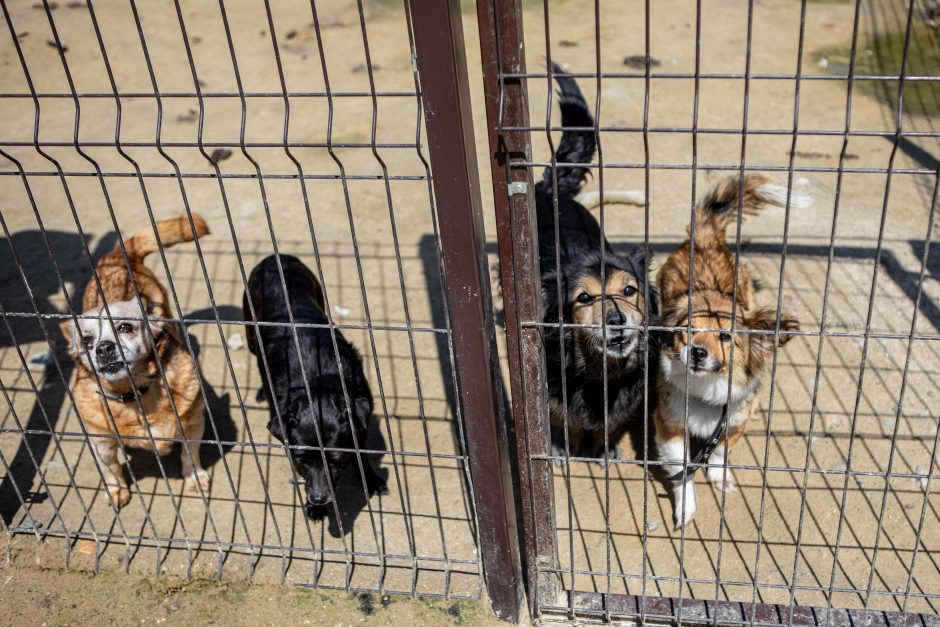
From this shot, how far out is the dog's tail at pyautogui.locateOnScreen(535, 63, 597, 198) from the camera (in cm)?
441

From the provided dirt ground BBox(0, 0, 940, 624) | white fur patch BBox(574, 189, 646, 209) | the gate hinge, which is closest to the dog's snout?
dirt ground BBox(0, 0, 940, 624)

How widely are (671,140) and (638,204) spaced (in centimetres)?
121

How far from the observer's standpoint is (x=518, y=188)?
2.39 m

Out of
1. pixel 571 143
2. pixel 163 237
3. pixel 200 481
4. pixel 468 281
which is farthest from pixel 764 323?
pixel 163 237

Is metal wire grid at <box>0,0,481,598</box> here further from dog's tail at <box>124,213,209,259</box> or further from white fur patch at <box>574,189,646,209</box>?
white fur patch at <box>574,189,646,209</box>

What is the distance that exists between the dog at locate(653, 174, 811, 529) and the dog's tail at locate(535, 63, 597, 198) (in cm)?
80

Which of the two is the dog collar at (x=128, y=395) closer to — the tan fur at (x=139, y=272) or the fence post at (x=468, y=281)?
the tan fur at (x=139, y=272)

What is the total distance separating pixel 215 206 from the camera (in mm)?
6379

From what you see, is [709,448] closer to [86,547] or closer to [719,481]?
[719,481]

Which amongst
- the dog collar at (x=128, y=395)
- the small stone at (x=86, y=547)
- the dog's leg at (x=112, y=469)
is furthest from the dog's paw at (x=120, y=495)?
the dog collar at (x=128, y=395)

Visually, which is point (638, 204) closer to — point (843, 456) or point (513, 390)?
point (843, 456)

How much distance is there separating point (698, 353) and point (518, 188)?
49.7 inches

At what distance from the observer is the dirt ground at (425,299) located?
3461 millimetres

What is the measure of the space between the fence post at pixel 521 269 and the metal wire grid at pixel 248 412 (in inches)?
8.6
